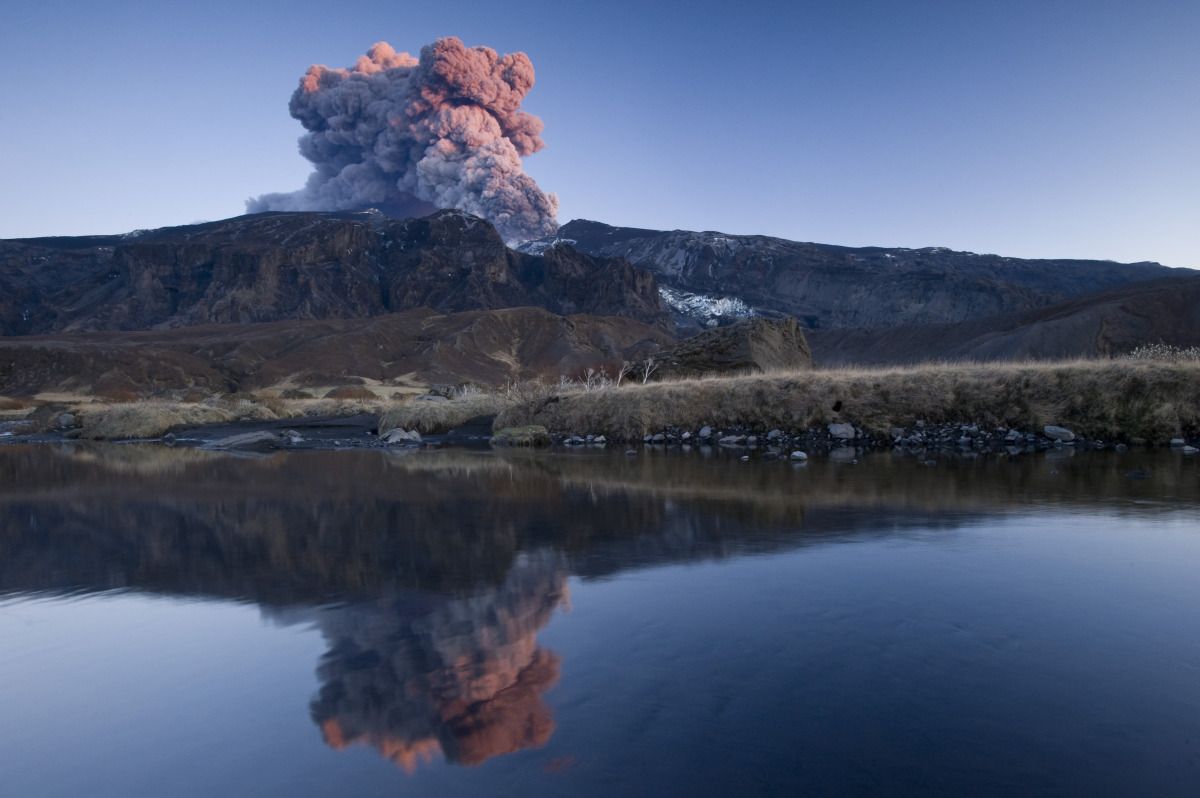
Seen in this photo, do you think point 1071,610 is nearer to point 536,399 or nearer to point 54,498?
point 54,498

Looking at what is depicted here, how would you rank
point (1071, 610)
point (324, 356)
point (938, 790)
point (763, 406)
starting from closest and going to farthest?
1. point (938, 790)
2. point (1071, 610)
3. point (763, 406)
4. point (324, 356)

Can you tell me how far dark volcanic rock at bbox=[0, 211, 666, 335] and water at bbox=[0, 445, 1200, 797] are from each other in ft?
423

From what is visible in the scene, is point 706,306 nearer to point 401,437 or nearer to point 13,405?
point 13,405

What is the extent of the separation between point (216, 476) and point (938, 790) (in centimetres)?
1543

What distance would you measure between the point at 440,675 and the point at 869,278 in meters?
171

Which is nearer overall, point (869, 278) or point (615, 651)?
point (615, 651)

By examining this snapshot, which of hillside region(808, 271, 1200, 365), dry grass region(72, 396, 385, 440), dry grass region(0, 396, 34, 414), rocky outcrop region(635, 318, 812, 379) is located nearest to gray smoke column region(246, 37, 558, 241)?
hillside region(808, 271, 1200, 365)

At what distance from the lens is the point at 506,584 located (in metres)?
6.37

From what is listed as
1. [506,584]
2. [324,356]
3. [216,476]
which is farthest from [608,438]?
[324,356]

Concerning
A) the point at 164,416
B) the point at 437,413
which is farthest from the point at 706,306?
the point at 437,413

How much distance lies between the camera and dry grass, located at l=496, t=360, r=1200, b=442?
717 inches

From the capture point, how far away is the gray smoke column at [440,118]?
174875mm

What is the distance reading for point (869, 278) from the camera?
16262 cm

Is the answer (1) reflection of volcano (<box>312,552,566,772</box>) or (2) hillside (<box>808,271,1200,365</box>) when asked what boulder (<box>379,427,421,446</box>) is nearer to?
(1) reflection of volcano (<box>312,552,566,772</box>)
